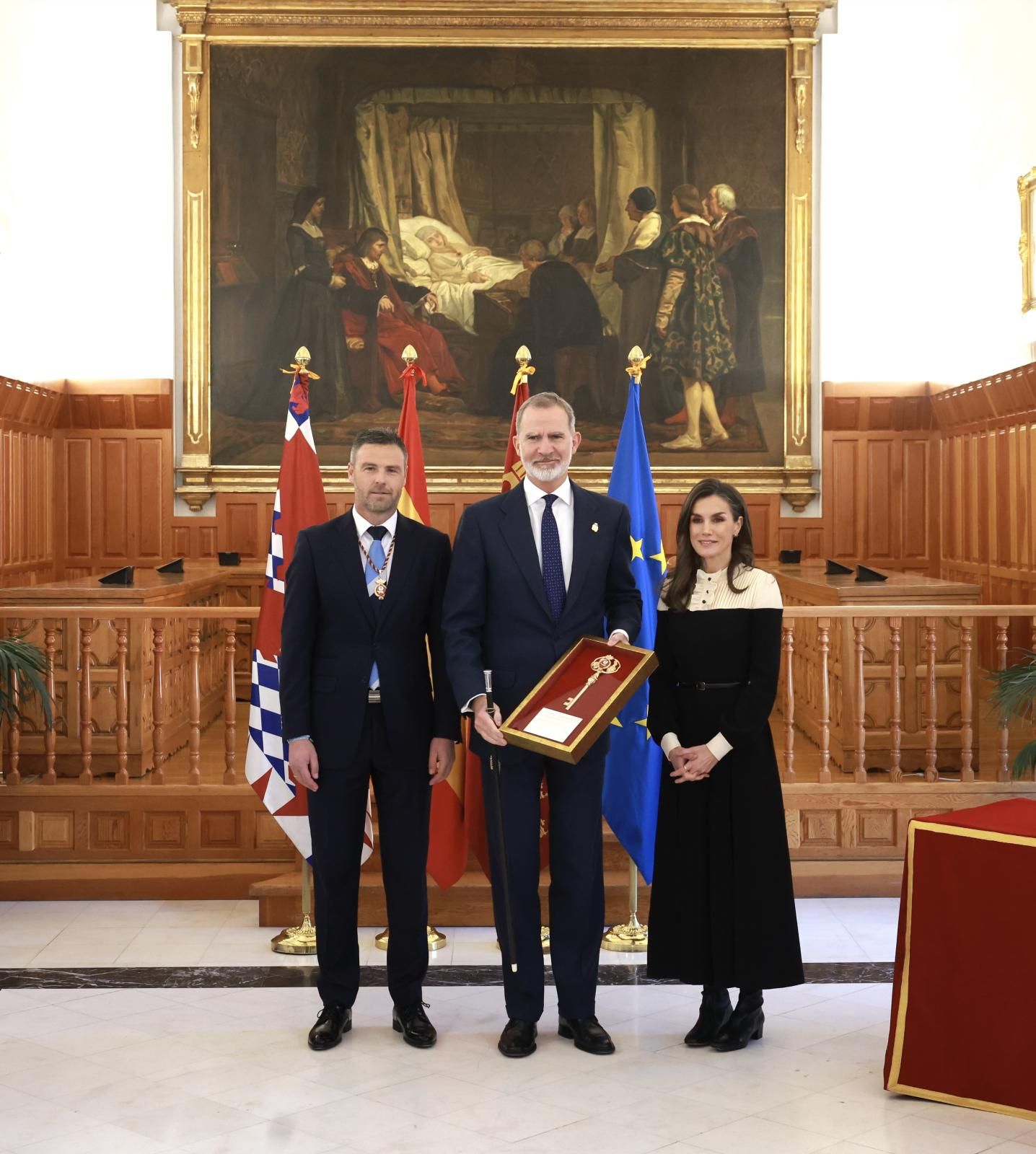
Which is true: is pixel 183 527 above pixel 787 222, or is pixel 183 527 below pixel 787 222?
below

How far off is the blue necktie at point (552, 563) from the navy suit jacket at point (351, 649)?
11.5 inches

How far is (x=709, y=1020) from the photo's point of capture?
383 centimetres

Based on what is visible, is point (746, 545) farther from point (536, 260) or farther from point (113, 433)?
point (113, 433)

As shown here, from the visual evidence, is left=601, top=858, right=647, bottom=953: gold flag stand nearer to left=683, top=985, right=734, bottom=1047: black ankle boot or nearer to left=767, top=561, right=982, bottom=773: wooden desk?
left=683, top=985, right=734, bottom=1047: black ankle boot

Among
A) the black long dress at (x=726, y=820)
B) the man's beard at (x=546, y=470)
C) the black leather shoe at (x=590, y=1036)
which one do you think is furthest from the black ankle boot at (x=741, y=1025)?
the man's beard at (x=546, y=470)

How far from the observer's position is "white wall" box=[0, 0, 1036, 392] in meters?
10.6

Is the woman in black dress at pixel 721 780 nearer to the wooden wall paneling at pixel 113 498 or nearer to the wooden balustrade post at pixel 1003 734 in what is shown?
the wooden balustrade post at pixel 1003 734

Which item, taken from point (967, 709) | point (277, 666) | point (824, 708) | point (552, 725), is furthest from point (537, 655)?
point (967, 709)

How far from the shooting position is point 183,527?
11.1 meters

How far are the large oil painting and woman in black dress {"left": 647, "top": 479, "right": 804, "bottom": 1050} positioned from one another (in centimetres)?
723

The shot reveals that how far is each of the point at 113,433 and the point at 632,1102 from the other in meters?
8.91

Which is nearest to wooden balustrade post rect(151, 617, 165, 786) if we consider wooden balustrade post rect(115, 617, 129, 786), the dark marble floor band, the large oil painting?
wooden balustrade post rect(115, 617, 129, 786)

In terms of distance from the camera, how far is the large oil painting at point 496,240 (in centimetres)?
1090

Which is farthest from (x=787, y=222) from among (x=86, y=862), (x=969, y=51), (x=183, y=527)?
(x=86, y=862)
